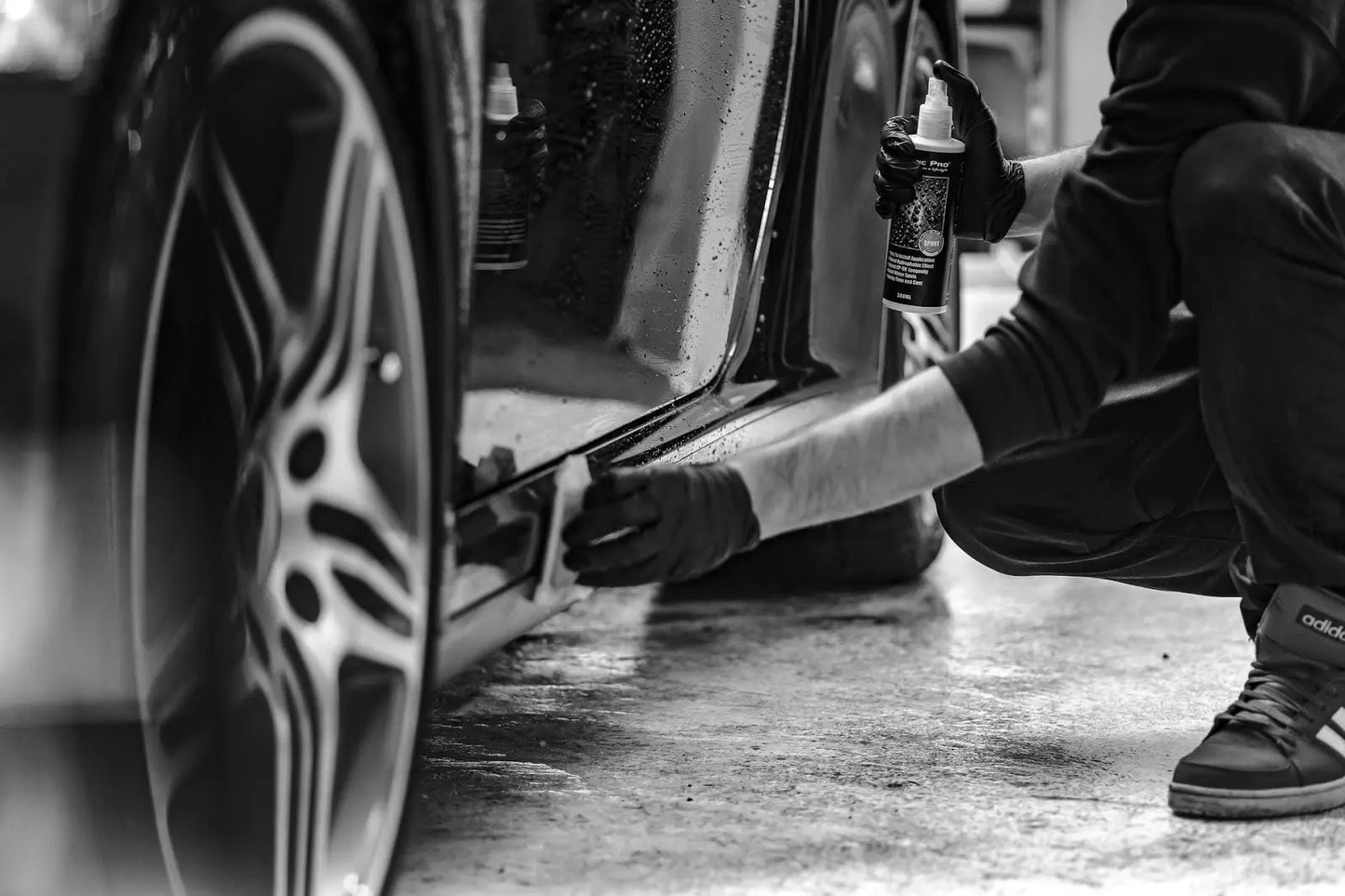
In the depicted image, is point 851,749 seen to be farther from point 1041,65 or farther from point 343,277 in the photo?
point 1041,65

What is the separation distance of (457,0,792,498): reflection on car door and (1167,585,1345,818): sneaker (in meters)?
0.66

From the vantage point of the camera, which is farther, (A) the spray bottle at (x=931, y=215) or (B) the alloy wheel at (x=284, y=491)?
(A) the spray bottle at (x=931, y=215)

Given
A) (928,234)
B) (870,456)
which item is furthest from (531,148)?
(928,234)

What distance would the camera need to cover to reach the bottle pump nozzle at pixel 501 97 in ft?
4.18

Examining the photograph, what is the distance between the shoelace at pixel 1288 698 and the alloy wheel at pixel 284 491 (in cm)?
89

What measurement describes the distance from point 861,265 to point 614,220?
0.72 meters

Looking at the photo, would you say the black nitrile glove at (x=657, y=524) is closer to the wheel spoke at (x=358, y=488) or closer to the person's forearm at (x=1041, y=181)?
the wheel spoke at (x=358, y=488)

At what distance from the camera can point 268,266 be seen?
3.67 feet

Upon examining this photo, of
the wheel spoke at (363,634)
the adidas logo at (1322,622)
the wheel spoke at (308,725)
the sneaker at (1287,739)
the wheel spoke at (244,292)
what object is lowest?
the sneaker at (1287,739)

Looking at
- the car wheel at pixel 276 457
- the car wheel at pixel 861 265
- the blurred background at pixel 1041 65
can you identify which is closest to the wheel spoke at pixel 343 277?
the car wheel at pixel 276 457

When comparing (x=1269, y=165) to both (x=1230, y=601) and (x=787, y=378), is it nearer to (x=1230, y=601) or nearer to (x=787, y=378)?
(x=787, y=378)

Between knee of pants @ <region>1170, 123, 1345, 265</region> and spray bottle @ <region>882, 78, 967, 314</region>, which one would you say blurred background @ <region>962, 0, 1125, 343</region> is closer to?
spray bottle @ <region>882, 78, 967, 314</region>

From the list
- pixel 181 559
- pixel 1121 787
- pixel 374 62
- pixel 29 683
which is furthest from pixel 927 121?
pixel 29 683

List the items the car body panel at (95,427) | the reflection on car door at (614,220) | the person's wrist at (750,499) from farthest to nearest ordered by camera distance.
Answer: the person's wrist at (750,499) → the reflection on car door at (614,220) → the car body panel at (95,427)
